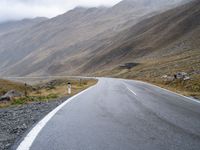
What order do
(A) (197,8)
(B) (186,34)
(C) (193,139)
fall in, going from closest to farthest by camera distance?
1. (C) (193,139)
2. (B) (186,34)
3. (A) (197,8)

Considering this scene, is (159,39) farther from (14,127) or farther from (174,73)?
(14,127)

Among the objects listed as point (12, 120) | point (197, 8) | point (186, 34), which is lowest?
point (12, 120)

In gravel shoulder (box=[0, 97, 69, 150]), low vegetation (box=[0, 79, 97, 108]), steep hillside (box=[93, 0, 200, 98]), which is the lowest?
low vegetation (box=[0, 79, 97, 108])

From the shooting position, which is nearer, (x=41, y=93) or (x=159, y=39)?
(x=41, y=93)

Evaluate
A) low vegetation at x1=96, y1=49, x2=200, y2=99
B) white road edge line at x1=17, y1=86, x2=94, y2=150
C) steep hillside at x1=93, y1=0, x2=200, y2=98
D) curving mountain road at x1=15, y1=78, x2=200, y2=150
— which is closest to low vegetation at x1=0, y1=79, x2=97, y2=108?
white road edge line at x1=17, y1=86, x2=94, y2=150

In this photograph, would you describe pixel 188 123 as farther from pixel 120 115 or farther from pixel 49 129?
pixel 49 129

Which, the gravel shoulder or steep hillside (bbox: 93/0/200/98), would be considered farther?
steep hillside (bbox: 93/0/200/98)

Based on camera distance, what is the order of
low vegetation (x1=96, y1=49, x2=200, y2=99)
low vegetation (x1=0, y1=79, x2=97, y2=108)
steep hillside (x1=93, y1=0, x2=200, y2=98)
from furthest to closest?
1. steep hillside (x1=93, y1=0, x2=200, y2=98)
2. low vegetation (x1=96, y1=49, x2=200, y2=99)
3. low vegetation (x1=0, y1=79, x2=97, y2=108)

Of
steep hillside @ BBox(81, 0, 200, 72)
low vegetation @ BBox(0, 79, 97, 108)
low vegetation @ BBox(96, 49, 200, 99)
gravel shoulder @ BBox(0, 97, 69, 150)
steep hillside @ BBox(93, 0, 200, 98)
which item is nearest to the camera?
gravel shoulder @ BBox(0, 97, 69, 150)

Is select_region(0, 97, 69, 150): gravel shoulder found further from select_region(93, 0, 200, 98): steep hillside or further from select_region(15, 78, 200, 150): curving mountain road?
select_region(93, 0, 200, 98): steep hillside

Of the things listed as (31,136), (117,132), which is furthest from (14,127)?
(117,132)

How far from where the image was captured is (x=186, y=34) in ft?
449

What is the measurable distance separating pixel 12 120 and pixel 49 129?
246 centimetres

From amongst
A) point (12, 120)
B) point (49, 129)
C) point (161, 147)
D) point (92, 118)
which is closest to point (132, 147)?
point (161, 147)
